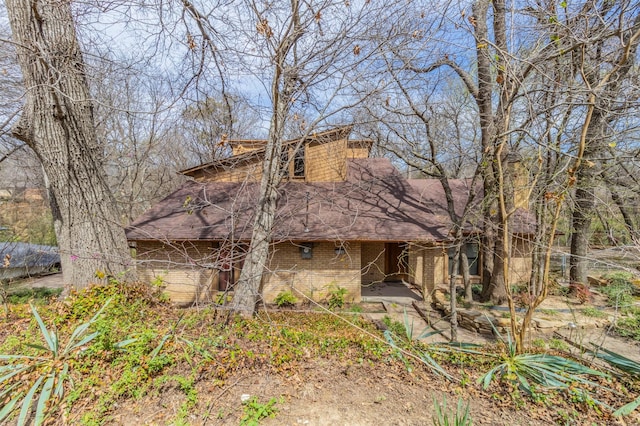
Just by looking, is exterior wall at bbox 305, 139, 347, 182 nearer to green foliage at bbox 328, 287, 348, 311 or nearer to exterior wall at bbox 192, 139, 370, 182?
exterior wall at bbox 192, 139, 370, 182

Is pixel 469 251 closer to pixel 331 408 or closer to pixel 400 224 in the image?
pixel 400 224

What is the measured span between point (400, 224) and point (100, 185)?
888 centimetres

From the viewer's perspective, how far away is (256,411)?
286cm

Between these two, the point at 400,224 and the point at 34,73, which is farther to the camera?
the point at 400,224

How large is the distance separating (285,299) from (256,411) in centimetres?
713

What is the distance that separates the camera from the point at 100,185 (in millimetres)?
5047

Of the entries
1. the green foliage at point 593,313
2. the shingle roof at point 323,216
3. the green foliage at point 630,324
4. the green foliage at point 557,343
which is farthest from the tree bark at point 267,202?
the green foliage at point 593,313

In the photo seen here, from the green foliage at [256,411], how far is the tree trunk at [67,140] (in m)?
3.06

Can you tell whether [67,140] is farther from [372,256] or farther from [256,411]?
[372,256]

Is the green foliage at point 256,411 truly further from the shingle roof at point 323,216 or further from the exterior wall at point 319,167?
the exterior wall at point 319,167

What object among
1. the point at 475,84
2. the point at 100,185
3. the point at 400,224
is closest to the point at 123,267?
the point at 100,185

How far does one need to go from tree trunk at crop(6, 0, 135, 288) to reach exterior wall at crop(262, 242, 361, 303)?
5844 millimetres

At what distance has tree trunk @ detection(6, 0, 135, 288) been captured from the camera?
4410mm

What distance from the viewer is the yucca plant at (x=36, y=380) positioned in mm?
2721
